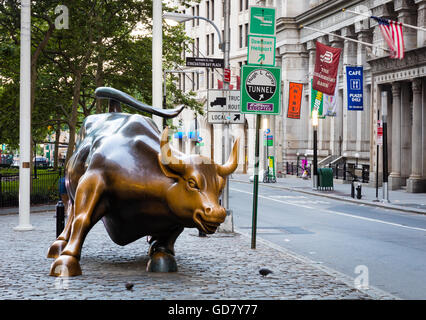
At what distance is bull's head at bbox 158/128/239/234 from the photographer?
344 inches

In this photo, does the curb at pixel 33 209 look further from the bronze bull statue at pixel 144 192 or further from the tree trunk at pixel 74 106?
the bronze bull statue at pixel 144 192

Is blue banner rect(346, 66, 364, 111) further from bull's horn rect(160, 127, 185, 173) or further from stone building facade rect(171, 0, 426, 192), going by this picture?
bull's horn rect(160, 127, 185, 173)

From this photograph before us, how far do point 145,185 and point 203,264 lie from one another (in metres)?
2.27

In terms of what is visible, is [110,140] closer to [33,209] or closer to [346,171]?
[33,209]

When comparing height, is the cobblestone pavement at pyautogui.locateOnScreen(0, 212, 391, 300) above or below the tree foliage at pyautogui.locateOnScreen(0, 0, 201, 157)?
below

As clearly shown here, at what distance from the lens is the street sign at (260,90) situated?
1313 centimetres

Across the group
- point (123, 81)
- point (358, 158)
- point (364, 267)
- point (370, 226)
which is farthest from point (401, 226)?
point (358, 158)

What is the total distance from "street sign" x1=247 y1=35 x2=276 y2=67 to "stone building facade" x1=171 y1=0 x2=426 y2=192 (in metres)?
17.9

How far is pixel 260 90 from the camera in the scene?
13.2m

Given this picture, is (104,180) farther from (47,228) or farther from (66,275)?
(47,228)

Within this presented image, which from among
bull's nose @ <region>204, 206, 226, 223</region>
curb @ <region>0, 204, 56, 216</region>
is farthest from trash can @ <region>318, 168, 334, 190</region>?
bull's nose @ <region>204, 206, 226, 223</region>

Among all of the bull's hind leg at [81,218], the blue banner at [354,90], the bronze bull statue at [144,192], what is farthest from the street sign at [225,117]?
the blue banner at [354,90]

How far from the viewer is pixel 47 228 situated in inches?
683

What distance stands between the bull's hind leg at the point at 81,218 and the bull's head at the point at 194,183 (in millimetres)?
1015
